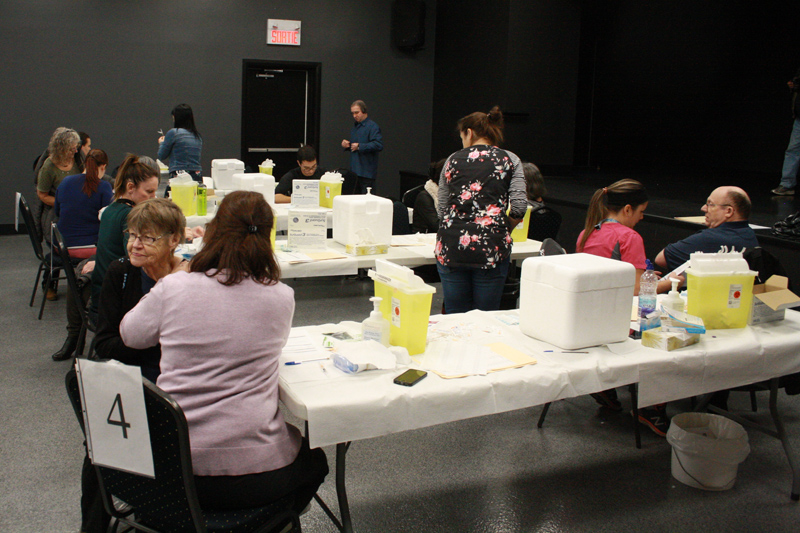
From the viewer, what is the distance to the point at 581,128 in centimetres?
984

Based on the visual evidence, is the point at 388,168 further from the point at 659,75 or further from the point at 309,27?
the point at 659,75

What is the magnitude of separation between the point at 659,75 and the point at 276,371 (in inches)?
383

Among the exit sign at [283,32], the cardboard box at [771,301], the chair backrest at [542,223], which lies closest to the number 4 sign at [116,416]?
the cardboard box at [771,301]

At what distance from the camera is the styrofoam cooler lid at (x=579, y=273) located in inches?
85.5

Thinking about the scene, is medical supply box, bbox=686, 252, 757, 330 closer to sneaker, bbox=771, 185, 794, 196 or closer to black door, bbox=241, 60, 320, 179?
sneaker, bbox=771, 185, 794, 196

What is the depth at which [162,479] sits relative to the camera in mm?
1581

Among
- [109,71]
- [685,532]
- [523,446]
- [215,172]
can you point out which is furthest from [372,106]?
[685,532]

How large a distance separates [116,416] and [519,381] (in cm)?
109

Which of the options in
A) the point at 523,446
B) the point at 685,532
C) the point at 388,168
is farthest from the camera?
the point at 388,168

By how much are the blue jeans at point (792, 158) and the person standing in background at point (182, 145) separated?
5.69 m

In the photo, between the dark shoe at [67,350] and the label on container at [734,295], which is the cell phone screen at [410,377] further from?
the dark shoe at [67,350]

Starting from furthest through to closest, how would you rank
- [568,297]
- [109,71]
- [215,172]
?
[109,71] → [215,172] → [568,297]

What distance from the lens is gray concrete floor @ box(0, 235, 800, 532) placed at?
2377mm

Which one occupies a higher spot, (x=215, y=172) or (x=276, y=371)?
(x=215, y=172)
